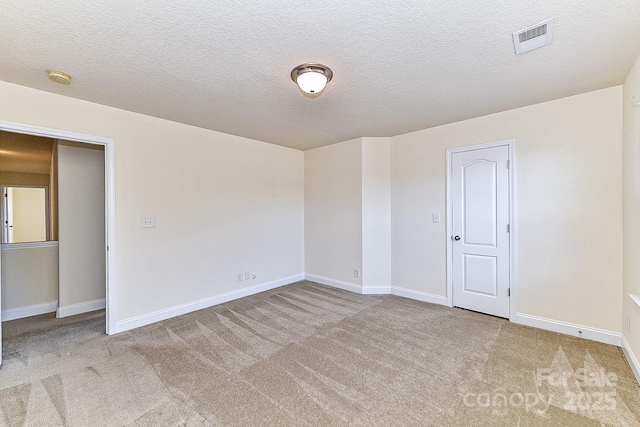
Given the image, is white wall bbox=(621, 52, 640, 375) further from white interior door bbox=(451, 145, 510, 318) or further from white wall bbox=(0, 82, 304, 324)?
white wall bbox=(0, 82, 304, 324)

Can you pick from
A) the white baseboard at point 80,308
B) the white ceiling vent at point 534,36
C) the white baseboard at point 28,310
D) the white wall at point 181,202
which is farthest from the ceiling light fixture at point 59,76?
the white ceiling vent at point 534,36

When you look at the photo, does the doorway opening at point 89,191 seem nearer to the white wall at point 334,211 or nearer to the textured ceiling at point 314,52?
the textured ceiling at point 314,52

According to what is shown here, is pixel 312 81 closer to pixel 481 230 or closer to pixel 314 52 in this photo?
pixel 314 52

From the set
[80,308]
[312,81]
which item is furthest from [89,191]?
[312,81]

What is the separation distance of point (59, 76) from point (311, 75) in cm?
204

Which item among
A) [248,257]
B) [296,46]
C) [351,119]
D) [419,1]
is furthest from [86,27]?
[248,257]

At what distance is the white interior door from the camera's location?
10.5ft

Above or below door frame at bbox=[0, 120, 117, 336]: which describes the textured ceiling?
above

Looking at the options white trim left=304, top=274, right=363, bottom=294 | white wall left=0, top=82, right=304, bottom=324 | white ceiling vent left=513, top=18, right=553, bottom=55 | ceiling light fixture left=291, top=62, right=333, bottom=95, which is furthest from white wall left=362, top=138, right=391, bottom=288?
white ceiling vent left=513, top=18, right=553, bottom=55

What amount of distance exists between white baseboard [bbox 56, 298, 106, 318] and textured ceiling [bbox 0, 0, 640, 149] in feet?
8.61

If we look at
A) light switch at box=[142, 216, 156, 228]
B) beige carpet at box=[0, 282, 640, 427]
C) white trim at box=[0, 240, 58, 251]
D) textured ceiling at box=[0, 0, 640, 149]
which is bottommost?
beige carpet at box=[0, 282, 640, 427]

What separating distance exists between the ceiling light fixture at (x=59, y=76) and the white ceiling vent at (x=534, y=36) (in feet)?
11.0

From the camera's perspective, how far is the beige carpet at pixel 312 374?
5.69 feet

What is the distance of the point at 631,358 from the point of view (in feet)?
7.24
